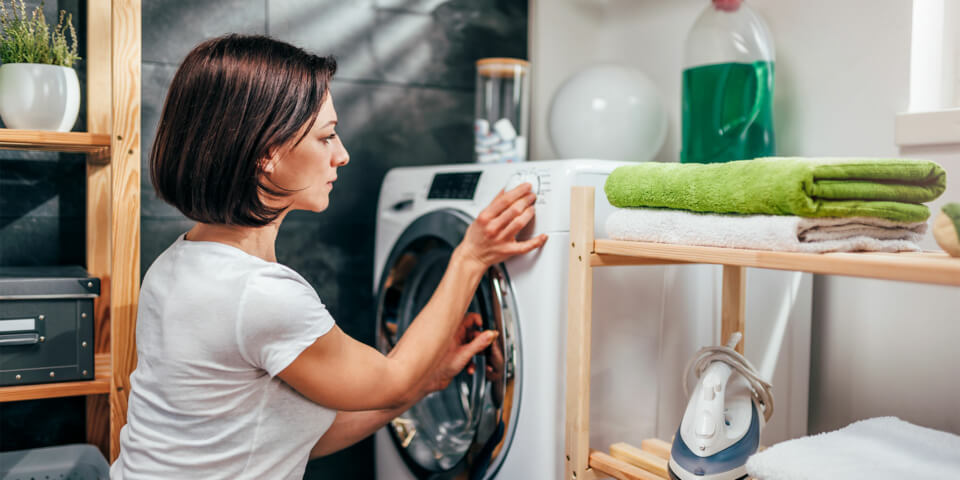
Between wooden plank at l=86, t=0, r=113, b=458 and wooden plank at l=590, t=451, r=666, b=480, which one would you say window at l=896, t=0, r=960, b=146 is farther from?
wooden plank at l=86, t=0, r=113, b=458

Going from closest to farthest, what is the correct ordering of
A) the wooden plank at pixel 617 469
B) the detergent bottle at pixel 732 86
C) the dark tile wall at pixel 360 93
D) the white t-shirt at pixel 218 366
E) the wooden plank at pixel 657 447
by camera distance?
the white t-shirt at pixel 218 366
the wooden plank at pixel 617 469
the wooden plank at pixel 657 447
the detergent bottle at pixel 732 86
the dark tile wall at pixel 360 93

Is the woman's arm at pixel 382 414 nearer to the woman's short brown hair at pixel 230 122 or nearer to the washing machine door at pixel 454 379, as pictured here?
the washing machine door at pixel 454 379

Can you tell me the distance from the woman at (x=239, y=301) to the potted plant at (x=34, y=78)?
0.43 metres

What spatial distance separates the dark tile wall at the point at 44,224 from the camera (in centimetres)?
152

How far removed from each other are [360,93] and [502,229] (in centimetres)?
79

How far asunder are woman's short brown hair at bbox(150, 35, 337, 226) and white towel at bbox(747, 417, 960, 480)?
0.78 meters

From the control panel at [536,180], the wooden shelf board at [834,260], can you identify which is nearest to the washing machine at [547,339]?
the control panel at [536,180]

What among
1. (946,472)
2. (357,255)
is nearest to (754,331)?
(946,472)

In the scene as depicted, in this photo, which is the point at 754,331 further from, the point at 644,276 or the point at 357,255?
the point at 357,255

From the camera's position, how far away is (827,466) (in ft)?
2.98

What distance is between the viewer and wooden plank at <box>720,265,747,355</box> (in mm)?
1340

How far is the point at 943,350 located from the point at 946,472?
1.55 feet

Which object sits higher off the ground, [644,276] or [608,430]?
[644,276]

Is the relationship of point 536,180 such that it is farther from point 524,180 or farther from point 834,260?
point 834,260
